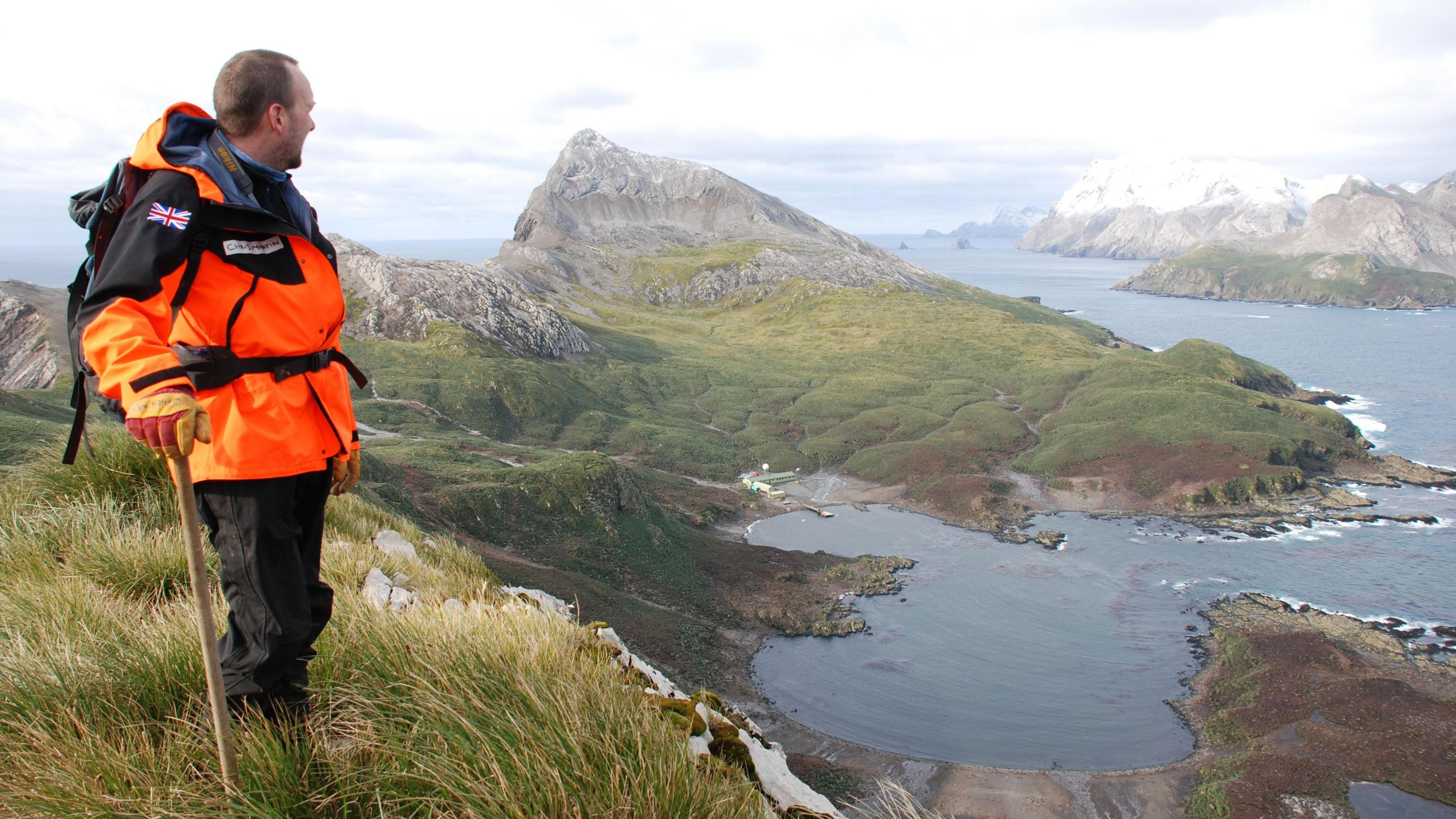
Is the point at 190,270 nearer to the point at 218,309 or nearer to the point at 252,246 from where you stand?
the point at 218,309

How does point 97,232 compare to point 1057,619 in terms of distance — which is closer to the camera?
point 97,232

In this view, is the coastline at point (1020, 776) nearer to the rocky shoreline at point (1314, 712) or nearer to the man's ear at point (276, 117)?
the rocky shoreline at point (1314, 712)

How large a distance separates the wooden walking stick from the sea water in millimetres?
33005

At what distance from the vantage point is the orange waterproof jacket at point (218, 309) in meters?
3.57

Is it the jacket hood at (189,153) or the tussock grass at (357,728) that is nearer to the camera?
the tussock grass at (357,728)

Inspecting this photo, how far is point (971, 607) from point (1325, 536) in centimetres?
3290

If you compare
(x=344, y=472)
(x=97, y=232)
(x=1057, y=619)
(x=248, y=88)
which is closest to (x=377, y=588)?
(x=344, y=472)

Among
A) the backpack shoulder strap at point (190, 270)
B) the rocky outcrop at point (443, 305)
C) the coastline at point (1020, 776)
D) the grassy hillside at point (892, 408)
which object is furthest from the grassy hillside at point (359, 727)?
the rocky outcrop at point (443, 305)

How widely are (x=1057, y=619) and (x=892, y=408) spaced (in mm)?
46258

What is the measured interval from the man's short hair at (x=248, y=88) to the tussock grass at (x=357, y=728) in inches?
124

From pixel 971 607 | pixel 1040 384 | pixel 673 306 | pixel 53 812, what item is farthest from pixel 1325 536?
pixel 673 306

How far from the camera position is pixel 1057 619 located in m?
45.8

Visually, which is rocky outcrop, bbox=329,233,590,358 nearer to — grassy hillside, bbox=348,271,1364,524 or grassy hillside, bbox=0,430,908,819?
grassy hillside, bbox=348,271,1364,524

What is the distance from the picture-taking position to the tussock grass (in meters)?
3.68
